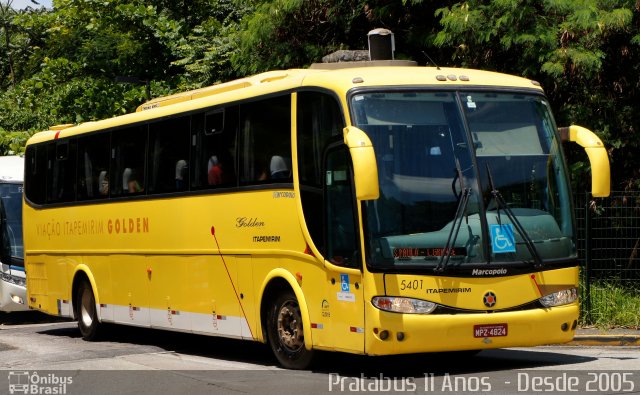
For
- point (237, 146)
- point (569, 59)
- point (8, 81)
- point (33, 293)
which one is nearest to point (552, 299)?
point (237, 146)

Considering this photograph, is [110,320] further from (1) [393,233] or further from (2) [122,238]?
(1) [393,233]

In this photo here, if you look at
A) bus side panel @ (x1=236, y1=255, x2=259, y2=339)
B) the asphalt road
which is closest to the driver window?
the asphalt road

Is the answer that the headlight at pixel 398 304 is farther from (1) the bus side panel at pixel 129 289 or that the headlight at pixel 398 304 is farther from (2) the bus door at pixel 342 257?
(1) the bus side panel at pixel 129 289

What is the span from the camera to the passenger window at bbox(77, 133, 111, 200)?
18.4 metres

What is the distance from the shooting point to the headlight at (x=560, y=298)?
12.4 meters

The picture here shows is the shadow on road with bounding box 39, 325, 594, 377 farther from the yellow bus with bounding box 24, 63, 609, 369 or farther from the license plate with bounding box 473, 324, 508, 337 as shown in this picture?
the license plate with bounding box 473, 324, 508, 337

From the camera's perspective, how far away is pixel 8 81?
48406 millimetres

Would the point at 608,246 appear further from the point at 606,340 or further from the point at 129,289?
the point at 129,289

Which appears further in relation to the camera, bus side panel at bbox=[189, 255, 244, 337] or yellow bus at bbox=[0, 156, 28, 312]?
yellow bus at bbox=[0, 156, 28, 312]

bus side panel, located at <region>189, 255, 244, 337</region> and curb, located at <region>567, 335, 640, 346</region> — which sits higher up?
bus side panel, located at <region>189, 255, 244, 337</region>

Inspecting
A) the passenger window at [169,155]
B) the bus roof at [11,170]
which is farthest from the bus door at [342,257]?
the bus roof at [11,170]

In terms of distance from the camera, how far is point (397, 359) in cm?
1457

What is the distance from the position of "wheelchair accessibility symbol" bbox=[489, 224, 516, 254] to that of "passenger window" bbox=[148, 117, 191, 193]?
501 cm

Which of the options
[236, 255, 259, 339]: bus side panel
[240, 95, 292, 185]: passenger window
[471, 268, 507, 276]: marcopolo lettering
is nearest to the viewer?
[471, 268, 507, 276]: marcopolo lettering
